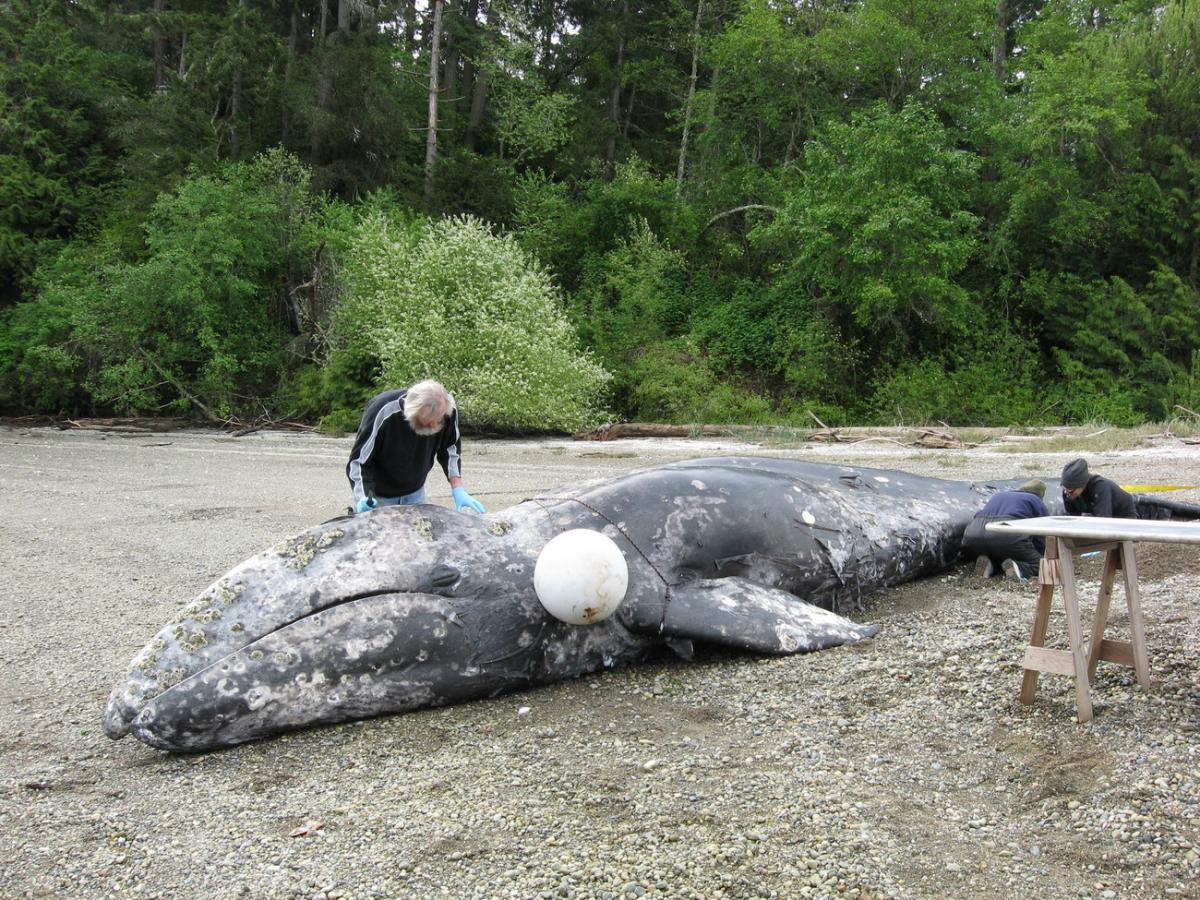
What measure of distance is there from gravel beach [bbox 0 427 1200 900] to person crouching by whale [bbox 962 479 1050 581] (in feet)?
1.14

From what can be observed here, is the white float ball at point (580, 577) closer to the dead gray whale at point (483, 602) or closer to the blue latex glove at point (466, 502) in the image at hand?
the dead gray whale at point (483, 602)

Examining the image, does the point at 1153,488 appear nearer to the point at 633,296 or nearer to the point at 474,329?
the point at 474,329

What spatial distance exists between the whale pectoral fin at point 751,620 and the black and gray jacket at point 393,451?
2.23 m

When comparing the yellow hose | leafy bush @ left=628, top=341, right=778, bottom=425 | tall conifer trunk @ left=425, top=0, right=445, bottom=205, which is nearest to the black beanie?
the yellow hose

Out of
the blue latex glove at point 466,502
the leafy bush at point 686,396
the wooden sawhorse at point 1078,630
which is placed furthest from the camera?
the leafy bush at point 686,396

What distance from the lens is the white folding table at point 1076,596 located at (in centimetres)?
390

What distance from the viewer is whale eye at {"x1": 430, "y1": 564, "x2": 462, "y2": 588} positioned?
16.6 feet

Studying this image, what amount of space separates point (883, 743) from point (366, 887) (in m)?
2.31

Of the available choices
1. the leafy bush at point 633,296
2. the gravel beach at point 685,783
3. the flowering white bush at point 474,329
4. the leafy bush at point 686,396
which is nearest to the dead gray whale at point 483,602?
the gravel beach at point 685,783

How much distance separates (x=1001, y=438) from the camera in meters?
18.1

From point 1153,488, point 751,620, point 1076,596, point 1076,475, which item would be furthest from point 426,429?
point 1153,488

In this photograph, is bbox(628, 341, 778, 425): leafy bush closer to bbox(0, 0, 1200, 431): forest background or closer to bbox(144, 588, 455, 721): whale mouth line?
bbox(0, 0, 1200, 431): forest background

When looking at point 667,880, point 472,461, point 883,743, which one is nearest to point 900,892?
point 667,880

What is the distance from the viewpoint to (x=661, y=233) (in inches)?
1321
